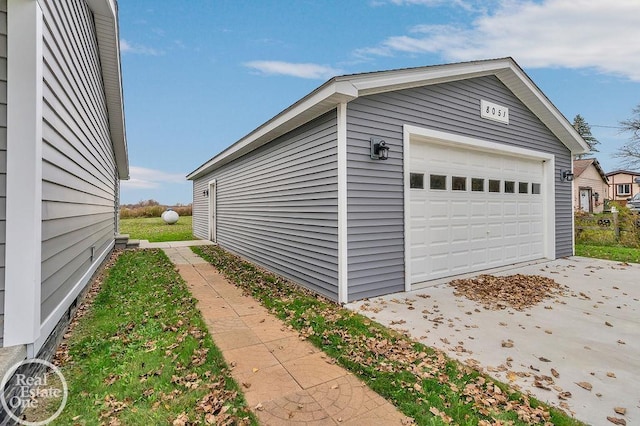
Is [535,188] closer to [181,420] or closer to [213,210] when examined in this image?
[181,420]

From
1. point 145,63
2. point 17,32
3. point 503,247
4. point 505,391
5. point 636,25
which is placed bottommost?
point 505,391

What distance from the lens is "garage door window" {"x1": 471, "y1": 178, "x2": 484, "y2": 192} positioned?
6.51 meters

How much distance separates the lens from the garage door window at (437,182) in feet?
19.1

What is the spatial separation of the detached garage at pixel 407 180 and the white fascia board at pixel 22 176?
304 centimetres

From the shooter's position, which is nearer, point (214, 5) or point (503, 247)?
point (503, 247)

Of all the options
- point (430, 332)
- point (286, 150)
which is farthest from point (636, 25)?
point (430, 332)

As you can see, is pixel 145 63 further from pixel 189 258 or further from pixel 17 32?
pixel 17 32

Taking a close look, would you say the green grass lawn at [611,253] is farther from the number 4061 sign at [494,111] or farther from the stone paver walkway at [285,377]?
the stone paver walkway at [285,377]

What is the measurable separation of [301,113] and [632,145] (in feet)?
90.8

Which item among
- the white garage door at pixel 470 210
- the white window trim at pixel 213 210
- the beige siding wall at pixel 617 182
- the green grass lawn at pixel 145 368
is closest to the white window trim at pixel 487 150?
the white garage door at pixel 470 210

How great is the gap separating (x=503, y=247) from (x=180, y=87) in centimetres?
1476

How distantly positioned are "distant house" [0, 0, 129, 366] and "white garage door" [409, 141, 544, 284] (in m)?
4.79

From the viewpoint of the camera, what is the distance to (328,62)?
51.6 ft

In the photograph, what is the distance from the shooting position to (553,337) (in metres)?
3.46
